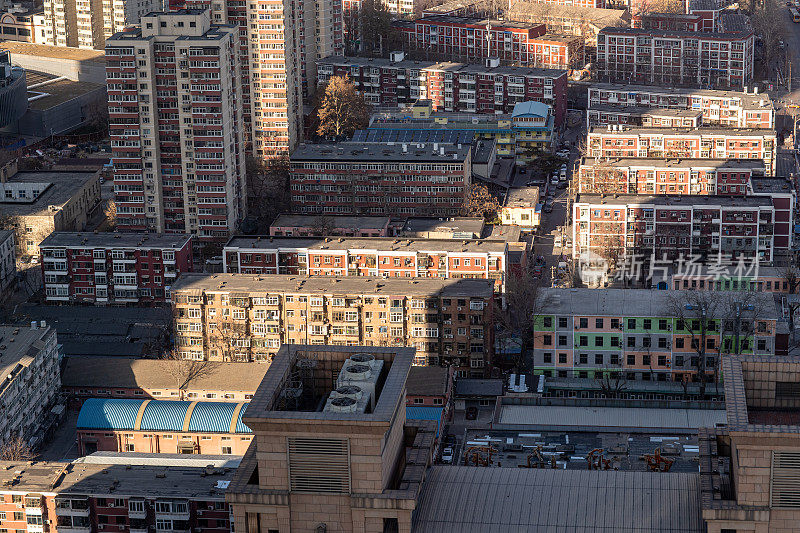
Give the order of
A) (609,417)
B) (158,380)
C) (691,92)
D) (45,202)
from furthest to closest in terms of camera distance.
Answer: (691,92)
(45,202)
(158,380)
(609,417)

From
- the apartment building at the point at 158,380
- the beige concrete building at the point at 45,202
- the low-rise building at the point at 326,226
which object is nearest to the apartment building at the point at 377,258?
the low-rise building at the point at 326,226

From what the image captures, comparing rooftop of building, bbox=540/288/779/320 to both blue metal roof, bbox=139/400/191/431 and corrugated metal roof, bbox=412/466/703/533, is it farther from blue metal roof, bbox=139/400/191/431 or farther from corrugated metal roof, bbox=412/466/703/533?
corrugated metal roof, bbox=412/466/703/533

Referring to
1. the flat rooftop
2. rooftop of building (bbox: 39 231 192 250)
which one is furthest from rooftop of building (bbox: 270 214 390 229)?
rooftop of building (bbox: 39 231 192 250)

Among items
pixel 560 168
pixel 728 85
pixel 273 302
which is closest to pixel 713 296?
pixel 273 302

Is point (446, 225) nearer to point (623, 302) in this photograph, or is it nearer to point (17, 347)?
point (623, 302)

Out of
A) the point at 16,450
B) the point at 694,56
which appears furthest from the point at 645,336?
the point at 694,56

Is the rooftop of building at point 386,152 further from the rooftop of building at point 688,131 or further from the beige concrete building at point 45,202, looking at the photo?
the beige concrete building at point 45,202
